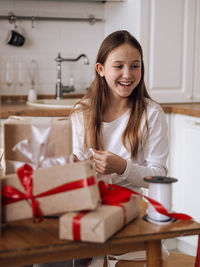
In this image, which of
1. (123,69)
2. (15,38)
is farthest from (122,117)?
(15,38)

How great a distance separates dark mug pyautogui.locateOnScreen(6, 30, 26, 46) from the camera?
3.03 m

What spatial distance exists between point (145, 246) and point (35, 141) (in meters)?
0.33

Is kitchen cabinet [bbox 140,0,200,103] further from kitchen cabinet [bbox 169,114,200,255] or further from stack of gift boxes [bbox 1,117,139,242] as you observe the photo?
stack of gift boxes [bbox 1,117,139,242]

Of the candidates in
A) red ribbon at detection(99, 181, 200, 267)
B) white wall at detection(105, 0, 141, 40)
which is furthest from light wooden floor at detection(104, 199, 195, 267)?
white wall at detection(105, 0, 141, 40)

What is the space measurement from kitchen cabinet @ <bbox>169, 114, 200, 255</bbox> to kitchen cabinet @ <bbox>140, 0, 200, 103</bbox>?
28 cm

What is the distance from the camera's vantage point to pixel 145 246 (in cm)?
94

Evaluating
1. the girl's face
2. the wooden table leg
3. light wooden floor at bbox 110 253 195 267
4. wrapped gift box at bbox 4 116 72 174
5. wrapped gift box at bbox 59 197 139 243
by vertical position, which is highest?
the girl's face

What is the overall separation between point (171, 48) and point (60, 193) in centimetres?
228

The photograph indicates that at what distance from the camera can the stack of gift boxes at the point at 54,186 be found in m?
0.85

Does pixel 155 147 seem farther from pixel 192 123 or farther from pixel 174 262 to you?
pixel 192 123

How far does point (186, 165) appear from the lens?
9.18ft

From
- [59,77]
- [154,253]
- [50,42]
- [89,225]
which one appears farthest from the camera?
[50,42]

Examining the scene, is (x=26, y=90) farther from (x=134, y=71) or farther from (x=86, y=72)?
(x=134, y=71)

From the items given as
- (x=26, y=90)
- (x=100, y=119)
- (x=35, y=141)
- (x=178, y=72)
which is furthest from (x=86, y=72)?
(x=35, y=141)
